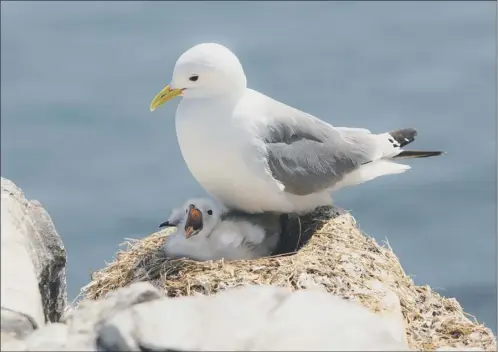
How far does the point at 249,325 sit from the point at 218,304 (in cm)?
17

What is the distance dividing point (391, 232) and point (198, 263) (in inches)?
186

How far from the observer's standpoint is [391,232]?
10.6 m

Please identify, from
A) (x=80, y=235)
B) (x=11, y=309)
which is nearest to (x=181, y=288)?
(x=11, y=309)

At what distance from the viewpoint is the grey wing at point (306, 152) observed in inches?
253

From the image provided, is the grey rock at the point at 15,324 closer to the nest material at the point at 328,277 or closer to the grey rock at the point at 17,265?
the grey rock at the point at 17,265

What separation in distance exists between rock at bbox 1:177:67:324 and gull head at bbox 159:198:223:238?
3.14ft

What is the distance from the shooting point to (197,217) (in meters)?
6.27

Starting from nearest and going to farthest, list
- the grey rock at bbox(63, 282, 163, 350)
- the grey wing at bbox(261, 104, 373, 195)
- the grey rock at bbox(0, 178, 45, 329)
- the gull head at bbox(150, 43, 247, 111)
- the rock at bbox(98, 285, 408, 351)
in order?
the rock at bbox(98, 285, 408, 351)
the grey rock at bbox(63, 282, 163, 350)
the grey rock at bbox(0, 178, 45, 329)
the gull head at bbox(150, 43, 247, 111)
the grey wing at bbox(261, 104, 373, 195)

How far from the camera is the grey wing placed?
6.42 metres

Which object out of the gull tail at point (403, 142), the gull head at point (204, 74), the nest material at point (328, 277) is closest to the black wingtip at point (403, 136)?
the gull tail at point (403, 142)

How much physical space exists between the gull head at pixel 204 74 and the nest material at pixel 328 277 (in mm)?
782

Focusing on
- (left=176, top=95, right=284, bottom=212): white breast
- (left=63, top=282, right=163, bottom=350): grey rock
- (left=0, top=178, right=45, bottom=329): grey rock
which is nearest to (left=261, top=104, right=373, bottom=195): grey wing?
(left=176, top=95, right=284, bottom=212): white breast

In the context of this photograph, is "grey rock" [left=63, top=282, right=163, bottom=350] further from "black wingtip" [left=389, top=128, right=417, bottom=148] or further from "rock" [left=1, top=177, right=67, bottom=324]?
"black wingtip" [left=389, top=128, right=417, bottom=148]

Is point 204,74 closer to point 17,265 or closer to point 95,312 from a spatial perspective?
point 17,265
